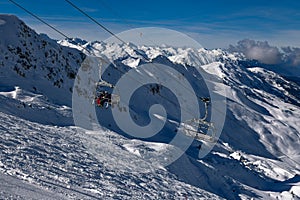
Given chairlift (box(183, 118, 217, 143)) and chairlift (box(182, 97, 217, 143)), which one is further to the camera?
chairlift (box(183, 118, 217, 143))

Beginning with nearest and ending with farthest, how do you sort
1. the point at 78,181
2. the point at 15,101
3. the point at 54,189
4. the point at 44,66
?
the point at 54,189 → the point at 78,181 → the point at 15,101 → the point at 44,66

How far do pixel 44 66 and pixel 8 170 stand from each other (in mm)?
33552

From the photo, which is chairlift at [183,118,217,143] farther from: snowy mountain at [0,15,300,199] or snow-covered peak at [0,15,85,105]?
snow-covered peak at [0,15,85,105]

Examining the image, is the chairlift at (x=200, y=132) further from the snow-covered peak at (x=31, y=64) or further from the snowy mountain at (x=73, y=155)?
Answer: the snow-covered peak at (x=31, y=64)

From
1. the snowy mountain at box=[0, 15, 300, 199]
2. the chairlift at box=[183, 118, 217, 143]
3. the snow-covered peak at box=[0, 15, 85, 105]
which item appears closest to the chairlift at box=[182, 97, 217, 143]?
the chairlift at box=[183, 118, 217, 143]

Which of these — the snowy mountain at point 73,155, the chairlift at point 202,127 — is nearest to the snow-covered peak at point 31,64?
the snowy mountain at point 73,155

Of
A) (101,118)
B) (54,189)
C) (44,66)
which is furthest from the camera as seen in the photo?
(44,66)

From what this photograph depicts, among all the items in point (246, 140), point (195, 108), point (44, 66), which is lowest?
point (246, 140)

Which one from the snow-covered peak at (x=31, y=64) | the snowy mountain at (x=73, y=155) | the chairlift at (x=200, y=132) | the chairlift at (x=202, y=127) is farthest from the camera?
the snow-covered peak at (x=31, y=64)

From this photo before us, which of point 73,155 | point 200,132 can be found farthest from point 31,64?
point 73,155

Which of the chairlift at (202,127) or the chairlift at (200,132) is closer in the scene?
the chairlift at (202,127)

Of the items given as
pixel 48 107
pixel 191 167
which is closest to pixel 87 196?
pixel 191 167

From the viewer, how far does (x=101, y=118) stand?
37.1 metres

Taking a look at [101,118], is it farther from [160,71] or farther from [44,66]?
[160,71]
